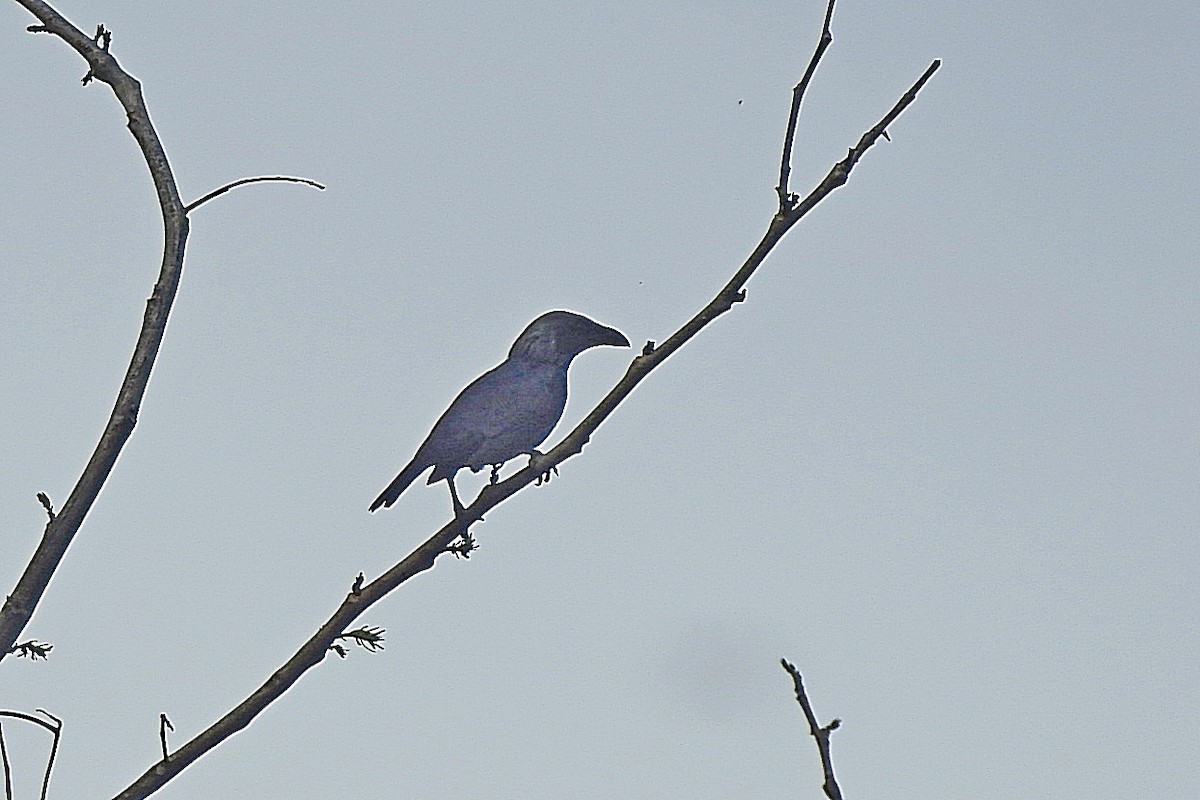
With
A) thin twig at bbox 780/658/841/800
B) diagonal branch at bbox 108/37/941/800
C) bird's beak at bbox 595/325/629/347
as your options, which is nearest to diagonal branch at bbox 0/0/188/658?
diagonal branch at bbox 108/37/941/800

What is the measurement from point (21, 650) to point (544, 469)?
3.29ft

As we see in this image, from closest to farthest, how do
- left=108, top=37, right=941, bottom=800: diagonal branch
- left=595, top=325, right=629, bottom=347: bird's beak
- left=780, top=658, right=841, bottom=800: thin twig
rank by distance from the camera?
left=780, top=658, right=841, bottom=800: thin twig
left=108, top=37, right=941, bottom=800: diagonal branch
left=595, top=325, right=629, bottom=347: bird's beak

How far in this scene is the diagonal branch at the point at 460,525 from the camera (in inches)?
107

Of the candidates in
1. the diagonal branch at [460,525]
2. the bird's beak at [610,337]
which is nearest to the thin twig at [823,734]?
the diagonal branch at [460,525]

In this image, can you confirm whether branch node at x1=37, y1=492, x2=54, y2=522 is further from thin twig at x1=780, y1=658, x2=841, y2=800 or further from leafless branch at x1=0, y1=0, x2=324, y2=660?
thin twig at x1=780, y1=658, x2=841, y2=800

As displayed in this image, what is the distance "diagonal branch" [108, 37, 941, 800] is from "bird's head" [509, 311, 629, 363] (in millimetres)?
2134

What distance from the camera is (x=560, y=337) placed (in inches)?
211

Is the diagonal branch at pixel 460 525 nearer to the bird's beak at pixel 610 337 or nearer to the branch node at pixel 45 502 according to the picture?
the branch node at pixel 45 502

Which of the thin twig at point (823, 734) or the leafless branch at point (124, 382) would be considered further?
the leafless branch at point (124, 382)

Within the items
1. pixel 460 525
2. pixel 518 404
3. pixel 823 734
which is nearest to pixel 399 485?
pixel 518 404

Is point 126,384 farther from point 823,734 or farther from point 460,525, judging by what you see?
point 823,734

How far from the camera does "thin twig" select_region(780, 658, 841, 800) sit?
179 cm

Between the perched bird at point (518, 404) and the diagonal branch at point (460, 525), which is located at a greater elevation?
the perched bird at point (518, 404)

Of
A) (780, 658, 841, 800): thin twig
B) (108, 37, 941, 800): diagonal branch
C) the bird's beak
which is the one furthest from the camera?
the bird's beak
